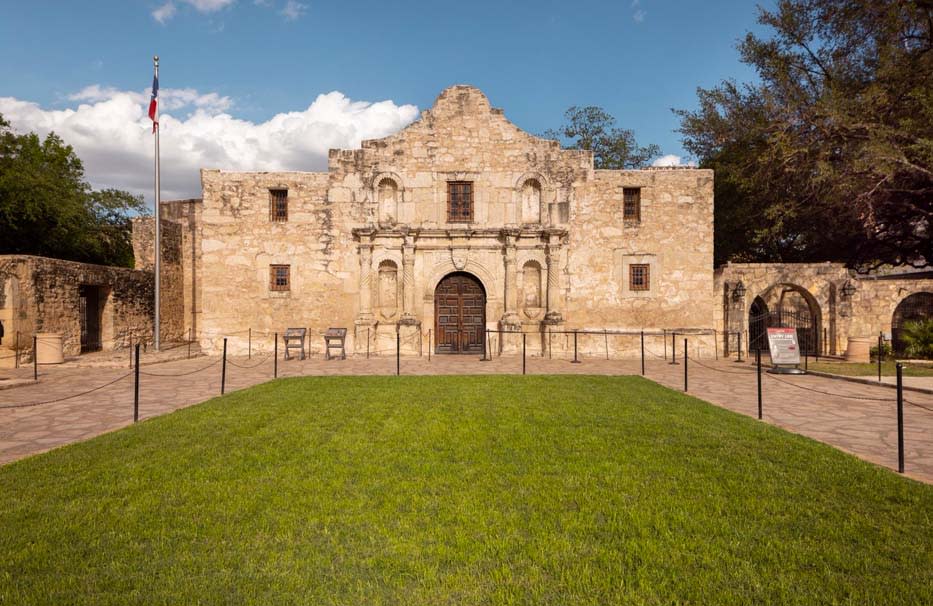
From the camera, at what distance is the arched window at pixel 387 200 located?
56.3ft

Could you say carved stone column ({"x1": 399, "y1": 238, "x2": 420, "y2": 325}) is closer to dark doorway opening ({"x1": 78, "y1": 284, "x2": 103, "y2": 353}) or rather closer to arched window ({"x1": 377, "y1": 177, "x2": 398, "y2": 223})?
arched window ({"x1": 377, "y1": 177, "x2": 398, "y2": 223})

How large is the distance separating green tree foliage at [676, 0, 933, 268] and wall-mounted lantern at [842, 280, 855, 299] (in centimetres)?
179

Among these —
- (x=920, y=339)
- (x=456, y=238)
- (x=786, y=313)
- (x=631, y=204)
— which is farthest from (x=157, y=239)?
(x=920, y=339)

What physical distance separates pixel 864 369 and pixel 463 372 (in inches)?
425

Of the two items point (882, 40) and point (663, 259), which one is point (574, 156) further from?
point (882, 40)

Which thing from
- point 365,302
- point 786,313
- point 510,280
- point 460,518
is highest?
point 510,280

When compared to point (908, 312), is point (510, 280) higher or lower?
higher

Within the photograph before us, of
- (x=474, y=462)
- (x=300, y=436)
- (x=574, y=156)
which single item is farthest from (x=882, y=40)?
(x=300, y=436)

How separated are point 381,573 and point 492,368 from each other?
10486 mm

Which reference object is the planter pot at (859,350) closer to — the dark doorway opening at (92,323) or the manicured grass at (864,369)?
the manicured grass at (864,369)

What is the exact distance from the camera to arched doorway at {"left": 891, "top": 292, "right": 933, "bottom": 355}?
19.5 meters

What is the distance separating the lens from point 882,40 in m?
15.6

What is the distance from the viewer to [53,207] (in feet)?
68.8

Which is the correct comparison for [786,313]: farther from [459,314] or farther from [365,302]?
[365,302]
